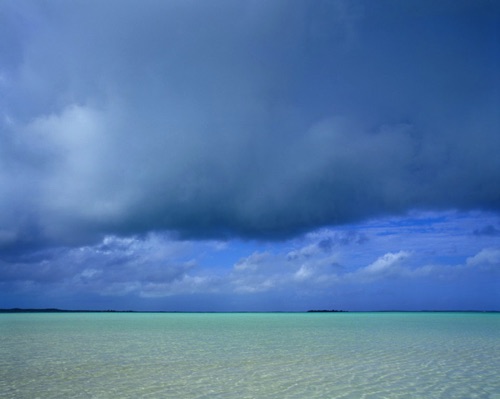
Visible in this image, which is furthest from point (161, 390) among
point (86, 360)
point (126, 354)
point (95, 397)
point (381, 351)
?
point (381, 351)

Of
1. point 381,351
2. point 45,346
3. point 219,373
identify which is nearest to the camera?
point 219,373

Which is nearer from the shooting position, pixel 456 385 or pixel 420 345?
pixel 456 385

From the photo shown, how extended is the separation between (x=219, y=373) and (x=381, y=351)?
11874 millimetres

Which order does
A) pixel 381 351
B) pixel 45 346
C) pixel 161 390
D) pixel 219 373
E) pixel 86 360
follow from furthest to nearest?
pixel 45 346 < pixel 381 351 < pixel 86 360 < pixel 219 373 < pixel 161 390

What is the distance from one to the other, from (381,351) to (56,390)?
18.0 metres

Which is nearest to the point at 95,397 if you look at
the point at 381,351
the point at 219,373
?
the point at 219,373

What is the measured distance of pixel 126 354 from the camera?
24281 millimetres

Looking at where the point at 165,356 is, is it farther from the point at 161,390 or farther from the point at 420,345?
the point at 420,345

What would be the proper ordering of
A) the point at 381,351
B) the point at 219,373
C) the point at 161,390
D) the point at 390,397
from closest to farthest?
1. the point at 390,397
2. the point at 161,390
3. the point at 219,373
4. the point at 381,351

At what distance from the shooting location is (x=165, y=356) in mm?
23328

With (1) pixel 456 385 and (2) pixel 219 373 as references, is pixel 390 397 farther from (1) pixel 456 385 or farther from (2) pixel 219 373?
(2) pixel 219 373

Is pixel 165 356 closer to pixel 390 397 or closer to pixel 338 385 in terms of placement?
pixel 338 385

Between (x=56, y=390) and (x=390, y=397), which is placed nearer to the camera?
(x=390, y=397)

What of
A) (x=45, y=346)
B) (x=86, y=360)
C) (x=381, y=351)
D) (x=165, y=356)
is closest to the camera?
(x=86, y=360)
